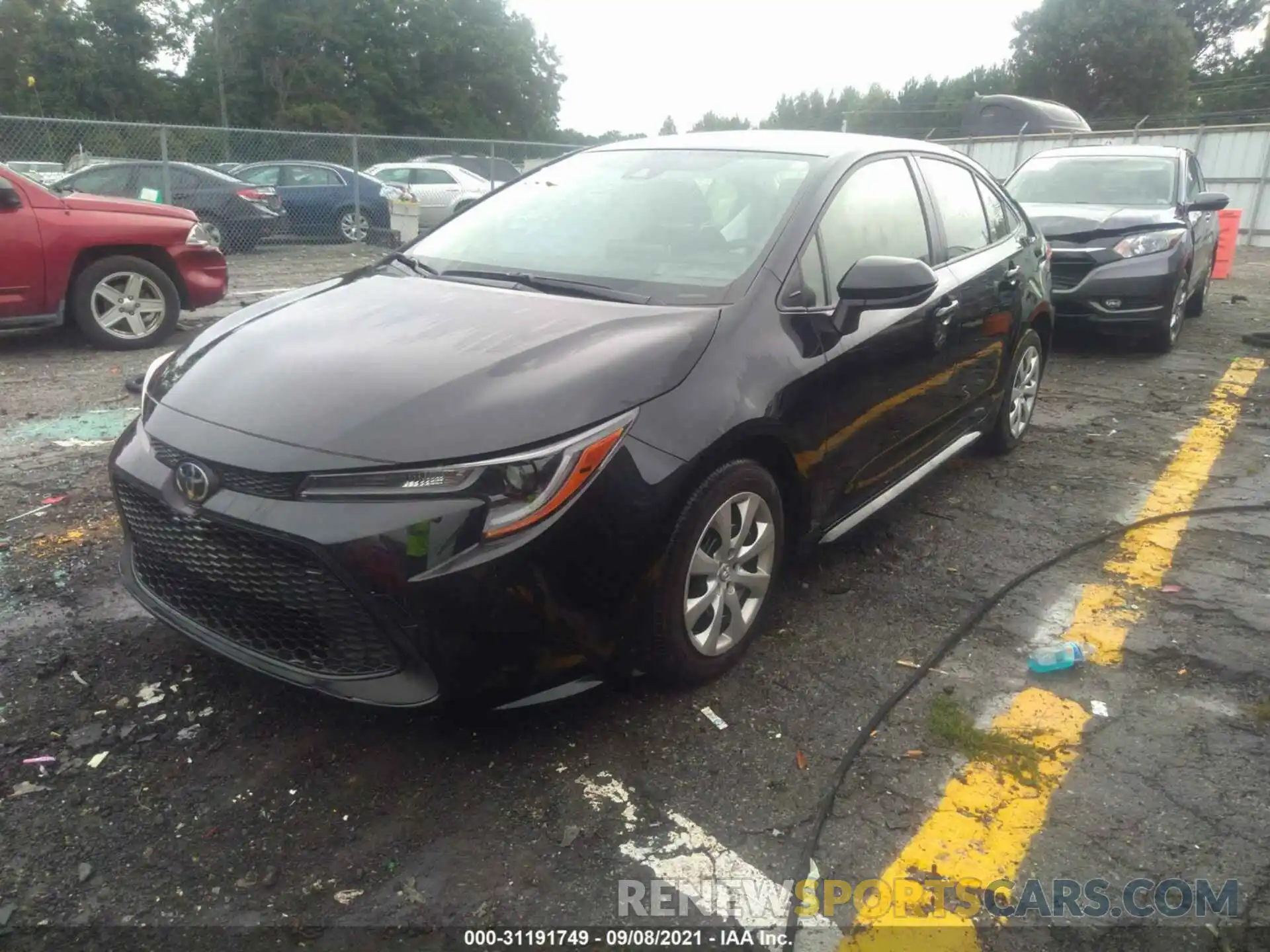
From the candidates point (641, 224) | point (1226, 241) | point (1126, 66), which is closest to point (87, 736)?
point (641, 224)

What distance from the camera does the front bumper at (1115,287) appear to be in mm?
7230

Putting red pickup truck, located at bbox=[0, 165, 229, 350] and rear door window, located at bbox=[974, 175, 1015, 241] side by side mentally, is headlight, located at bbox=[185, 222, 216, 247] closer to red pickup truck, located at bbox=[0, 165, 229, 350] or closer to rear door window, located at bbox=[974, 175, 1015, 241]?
red pickup truck, located at bbox=[0, 165, 229, 350]

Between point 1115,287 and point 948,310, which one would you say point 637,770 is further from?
point 1115,287

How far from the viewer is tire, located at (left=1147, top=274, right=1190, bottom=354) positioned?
7473 mm

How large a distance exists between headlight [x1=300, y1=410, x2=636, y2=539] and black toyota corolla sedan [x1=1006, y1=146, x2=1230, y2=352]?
5641 millimetres

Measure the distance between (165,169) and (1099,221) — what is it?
11.4 metres

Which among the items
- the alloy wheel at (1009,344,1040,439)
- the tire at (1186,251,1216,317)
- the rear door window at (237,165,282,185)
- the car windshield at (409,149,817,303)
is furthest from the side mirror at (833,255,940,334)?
the rear door window at (237,165,282,185)

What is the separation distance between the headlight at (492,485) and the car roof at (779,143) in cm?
190

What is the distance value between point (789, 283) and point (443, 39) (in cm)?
4777

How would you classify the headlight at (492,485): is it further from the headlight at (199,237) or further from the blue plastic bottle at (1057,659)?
the headlight at (199,237)

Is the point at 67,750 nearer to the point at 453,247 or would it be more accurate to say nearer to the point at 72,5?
the point at 453,247

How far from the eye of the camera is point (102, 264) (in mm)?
6922

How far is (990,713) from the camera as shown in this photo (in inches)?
109

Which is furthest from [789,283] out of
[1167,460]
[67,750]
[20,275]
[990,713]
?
[20,275]
